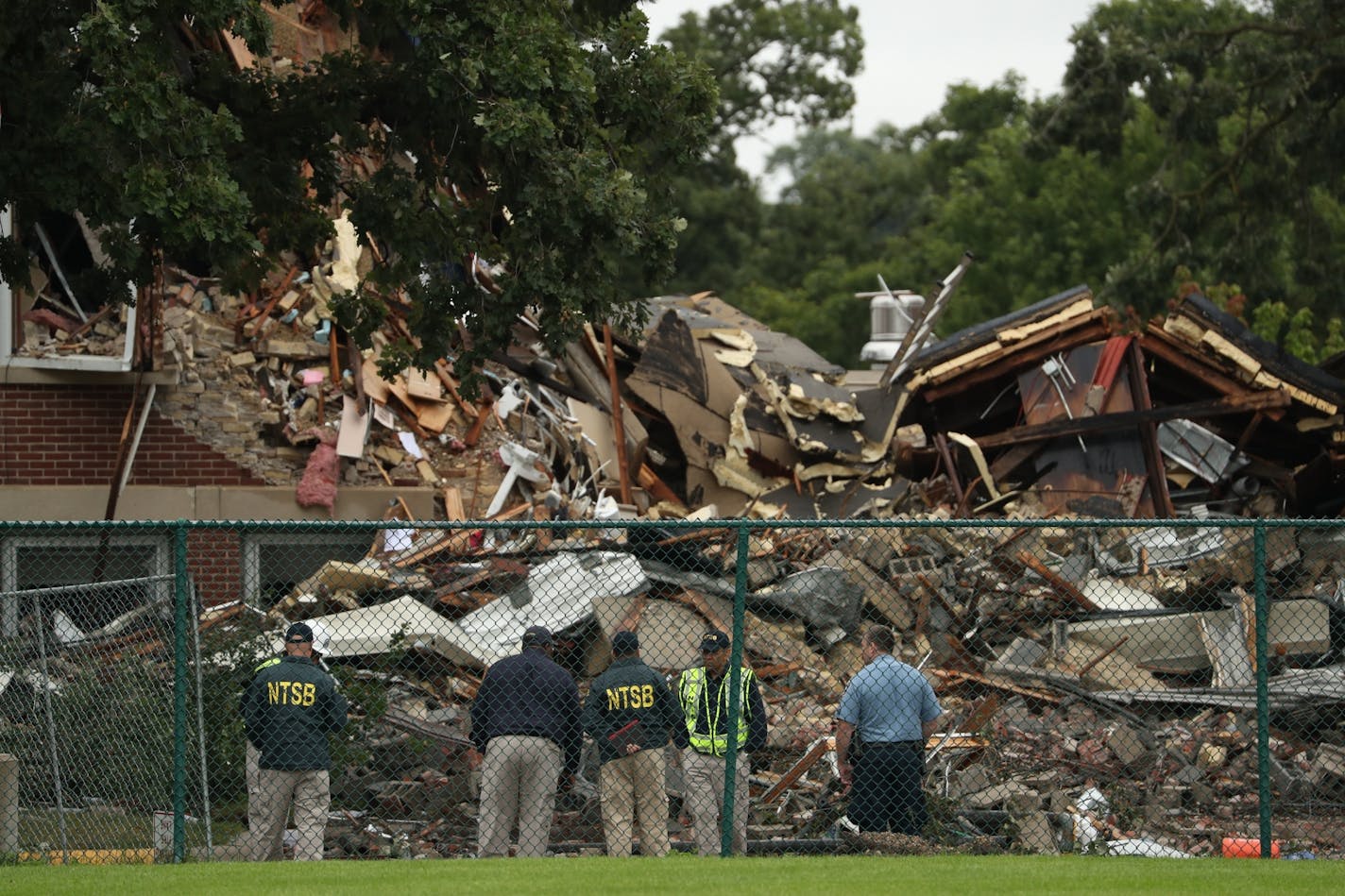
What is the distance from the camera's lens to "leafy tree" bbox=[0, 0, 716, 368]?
10.7 meters

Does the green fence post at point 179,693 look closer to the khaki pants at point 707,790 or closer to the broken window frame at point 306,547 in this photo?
the khaki pants at point 707,790

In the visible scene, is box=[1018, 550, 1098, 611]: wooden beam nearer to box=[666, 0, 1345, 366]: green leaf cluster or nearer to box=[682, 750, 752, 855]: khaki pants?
box=[682, 750, 752, 855]: khaki pants

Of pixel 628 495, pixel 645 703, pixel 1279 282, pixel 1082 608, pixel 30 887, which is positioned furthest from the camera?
pixel 1279 282

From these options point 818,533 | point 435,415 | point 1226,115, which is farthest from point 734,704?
point 1226,115

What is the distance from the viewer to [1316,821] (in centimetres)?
1093

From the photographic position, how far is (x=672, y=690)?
1102 centimetres

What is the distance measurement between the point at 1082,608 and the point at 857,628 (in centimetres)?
177

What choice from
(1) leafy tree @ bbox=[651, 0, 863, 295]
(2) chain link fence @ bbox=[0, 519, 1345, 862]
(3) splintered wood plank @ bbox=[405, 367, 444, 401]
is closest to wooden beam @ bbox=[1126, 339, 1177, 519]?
(2) chain link fence @ bbox=[0, 519, 1345, 862]

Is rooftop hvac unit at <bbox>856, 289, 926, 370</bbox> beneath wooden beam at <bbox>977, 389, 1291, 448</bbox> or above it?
above

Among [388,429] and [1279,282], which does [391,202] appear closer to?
[388,429]

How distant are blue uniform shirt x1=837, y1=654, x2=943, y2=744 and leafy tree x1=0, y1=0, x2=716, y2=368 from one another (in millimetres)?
3824

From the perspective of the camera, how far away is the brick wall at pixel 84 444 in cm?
1582

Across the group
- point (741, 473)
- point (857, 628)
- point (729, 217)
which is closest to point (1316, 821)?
point (857, 628)

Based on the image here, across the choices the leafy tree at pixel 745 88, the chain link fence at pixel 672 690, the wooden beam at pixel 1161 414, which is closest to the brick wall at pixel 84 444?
the chain link fence at pixel 672 690
